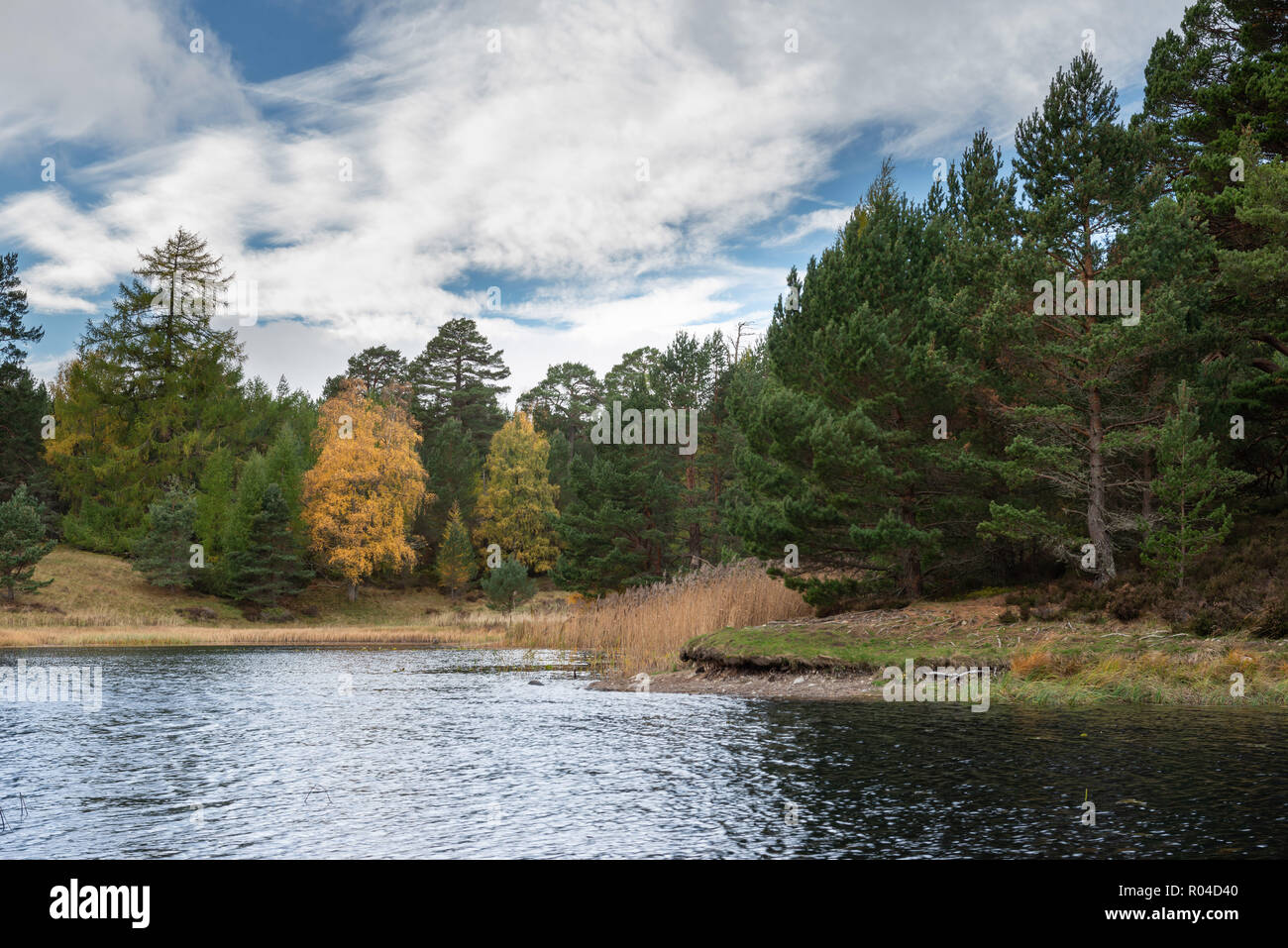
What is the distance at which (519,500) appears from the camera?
240ft

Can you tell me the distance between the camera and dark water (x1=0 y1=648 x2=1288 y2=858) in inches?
306

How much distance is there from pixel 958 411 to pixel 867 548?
A: 4899 mm

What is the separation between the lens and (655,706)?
17.6 metres

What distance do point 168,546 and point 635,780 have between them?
49084 millimetres

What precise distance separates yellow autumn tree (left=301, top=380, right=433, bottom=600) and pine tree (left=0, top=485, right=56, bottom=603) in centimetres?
1585

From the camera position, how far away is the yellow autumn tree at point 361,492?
188 ft

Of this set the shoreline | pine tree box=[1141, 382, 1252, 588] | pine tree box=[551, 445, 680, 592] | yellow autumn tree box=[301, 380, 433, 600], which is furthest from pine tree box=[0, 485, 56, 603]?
pine tree box=[1141, 382, 1252, 588]

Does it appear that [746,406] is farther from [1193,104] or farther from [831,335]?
[1193,104]

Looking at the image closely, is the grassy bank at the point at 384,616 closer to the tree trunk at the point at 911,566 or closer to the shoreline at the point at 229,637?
the shoreline at the point at 229,637

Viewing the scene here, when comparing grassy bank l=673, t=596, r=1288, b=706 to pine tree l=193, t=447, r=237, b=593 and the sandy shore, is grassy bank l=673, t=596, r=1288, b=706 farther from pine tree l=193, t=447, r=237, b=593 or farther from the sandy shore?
pine tree l=193, t=447, r=237, b=593

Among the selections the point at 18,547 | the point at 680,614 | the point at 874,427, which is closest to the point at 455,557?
the point at 18,547
